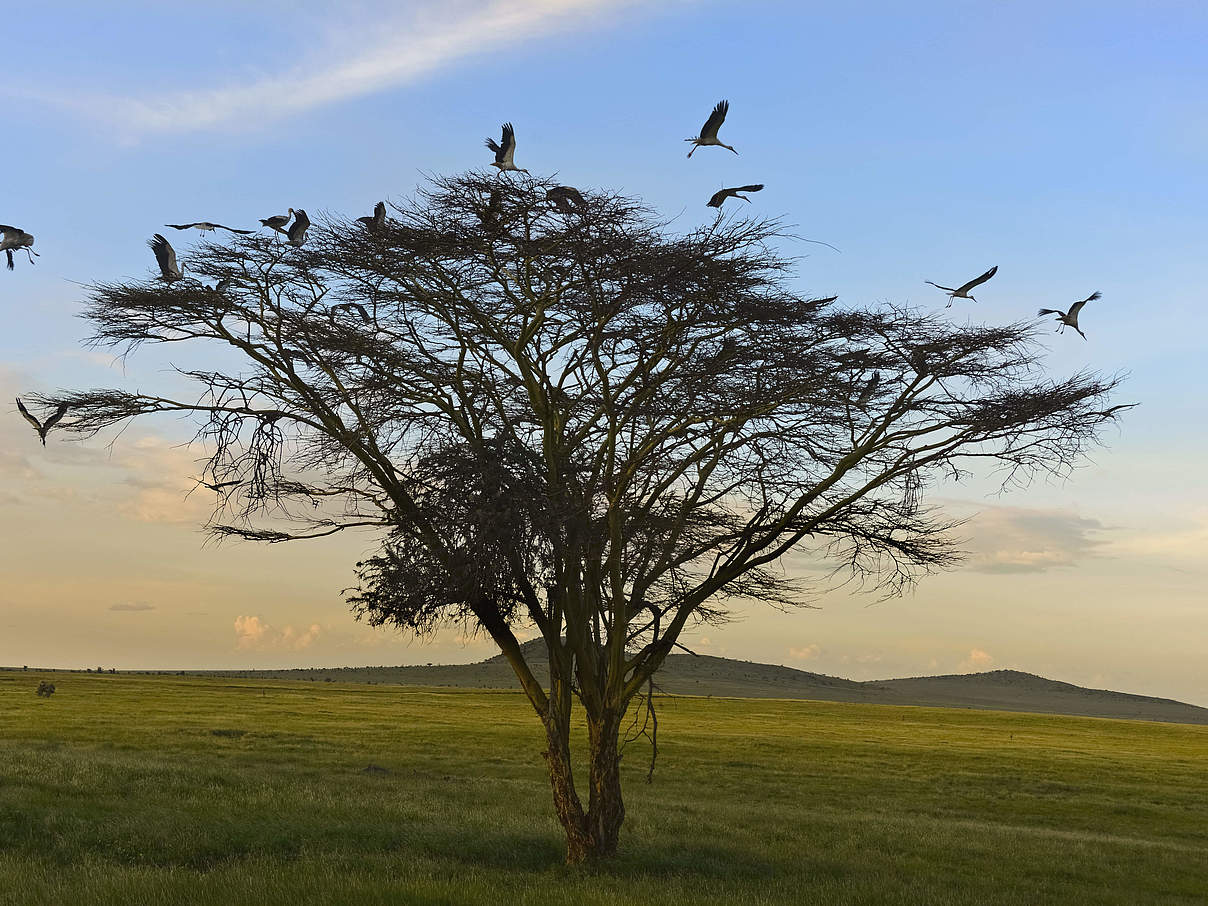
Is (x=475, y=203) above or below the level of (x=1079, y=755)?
above

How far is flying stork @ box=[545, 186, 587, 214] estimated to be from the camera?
1653 cm

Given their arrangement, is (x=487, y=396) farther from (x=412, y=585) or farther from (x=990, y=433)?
(x=990, y=433)

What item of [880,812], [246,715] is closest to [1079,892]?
[880,812]

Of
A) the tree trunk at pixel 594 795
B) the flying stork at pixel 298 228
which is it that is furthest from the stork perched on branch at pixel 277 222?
the tree trunk at pixel 594 795

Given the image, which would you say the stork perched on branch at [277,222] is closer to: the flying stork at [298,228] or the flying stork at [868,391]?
the flying stork at [298,228]

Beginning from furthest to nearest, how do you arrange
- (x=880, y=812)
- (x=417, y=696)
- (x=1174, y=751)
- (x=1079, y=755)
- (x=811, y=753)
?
(x=417, y=696) → (x=1174, y=751) → (x=1079, y=755) → (x=811, y=753) → (x=880, y=812)

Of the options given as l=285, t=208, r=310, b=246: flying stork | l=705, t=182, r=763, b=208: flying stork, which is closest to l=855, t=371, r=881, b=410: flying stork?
l=705, t=182, r=763, b=208: flying stork

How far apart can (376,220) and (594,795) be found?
10.00 metres

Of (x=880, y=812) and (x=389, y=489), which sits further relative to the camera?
(x=880, y=812)

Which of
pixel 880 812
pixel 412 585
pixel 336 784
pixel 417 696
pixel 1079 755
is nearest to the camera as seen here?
pixel 412 585

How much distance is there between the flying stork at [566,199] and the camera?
16531 millimetres

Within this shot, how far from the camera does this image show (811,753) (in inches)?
2090

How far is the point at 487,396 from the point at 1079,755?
173ft

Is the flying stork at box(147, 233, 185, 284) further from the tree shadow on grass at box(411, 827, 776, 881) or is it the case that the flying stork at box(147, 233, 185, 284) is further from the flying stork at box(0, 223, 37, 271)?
the tree shadow on grass at box(411, 827, 776, 881)
